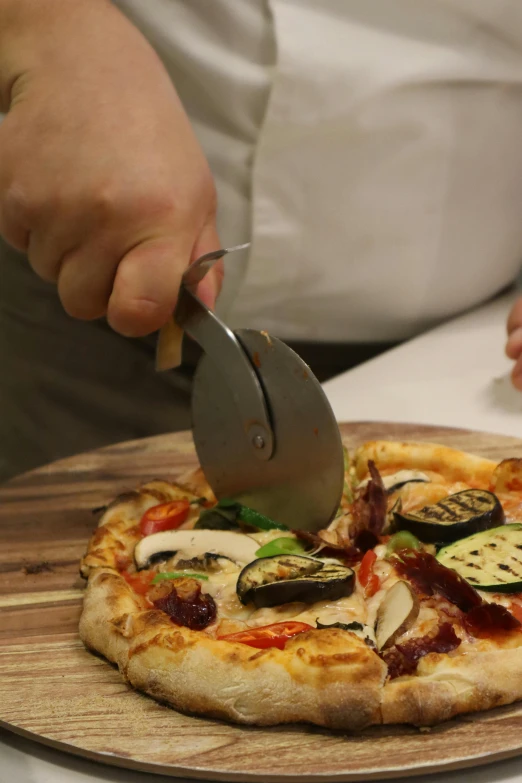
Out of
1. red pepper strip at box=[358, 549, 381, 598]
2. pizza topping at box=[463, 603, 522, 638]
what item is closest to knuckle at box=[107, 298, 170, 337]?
red pepper strip at box=[358, 549, 381, 598]

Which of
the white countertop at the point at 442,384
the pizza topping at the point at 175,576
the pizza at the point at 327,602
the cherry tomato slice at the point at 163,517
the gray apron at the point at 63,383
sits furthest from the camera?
the gray apron at the point at 63,383

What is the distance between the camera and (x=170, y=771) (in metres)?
1.46

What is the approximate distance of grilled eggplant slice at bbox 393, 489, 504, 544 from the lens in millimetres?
1965

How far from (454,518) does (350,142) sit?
134 centimetres

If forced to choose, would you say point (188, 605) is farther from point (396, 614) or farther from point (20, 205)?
point (20, 205)

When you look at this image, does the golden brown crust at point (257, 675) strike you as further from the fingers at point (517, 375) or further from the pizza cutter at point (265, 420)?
the fingers at point (517, 375)

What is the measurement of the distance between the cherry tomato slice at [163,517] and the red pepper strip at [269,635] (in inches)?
20.6

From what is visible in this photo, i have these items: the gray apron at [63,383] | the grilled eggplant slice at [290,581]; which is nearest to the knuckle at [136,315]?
the grilled eggplant slice at [290,581]

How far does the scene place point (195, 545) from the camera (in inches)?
80.8

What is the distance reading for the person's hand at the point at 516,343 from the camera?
117 inches

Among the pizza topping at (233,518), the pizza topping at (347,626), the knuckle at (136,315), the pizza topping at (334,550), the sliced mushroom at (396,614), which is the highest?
the knuckle at (136,315)

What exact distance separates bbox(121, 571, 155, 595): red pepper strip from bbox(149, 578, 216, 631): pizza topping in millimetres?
99

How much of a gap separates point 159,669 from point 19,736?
27cm

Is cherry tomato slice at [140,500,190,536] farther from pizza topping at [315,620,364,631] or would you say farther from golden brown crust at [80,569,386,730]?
pizza topping at [315,620,364,631]
